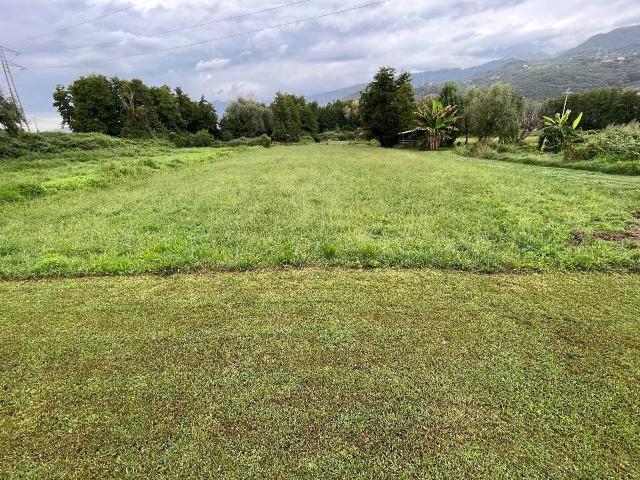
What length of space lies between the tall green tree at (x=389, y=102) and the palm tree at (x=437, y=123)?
1.99 meters

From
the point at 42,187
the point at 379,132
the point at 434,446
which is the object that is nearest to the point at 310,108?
the point at 379,132

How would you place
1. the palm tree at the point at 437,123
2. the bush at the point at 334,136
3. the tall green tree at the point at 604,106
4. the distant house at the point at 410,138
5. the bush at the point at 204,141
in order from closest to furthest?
1. the palm tree at the point at 437,123
2. the distant house at the point at 410,138
3. the tall green tree at the point at 604,106
4. the bush at the point at 204,141
5. the bush at the point at 334,136

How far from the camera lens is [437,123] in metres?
34.3

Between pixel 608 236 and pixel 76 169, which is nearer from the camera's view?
pixel 608 236

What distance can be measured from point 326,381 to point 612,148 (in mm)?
22430

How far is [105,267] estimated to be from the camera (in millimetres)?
6492

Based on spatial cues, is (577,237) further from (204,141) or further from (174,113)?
(174,113)

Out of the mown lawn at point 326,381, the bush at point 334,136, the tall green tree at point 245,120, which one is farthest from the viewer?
the bush at point 334,136

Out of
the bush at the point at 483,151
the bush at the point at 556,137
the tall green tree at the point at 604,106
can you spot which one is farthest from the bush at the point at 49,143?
the tall green tree at the point at 604,106

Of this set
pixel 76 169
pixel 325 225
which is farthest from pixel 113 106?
pixel 325 225

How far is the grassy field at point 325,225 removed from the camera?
654 centimetres

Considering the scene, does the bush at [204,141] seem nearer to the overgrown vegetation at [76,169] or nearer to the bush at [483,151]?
the overgrown vegetation at [76,169]

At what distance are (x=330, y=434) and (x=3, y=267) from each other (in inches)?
276

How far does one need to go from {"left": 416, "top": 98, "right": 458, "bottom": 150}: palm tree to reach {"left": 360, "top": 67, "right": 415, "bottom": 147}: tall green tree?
1.99 metres
